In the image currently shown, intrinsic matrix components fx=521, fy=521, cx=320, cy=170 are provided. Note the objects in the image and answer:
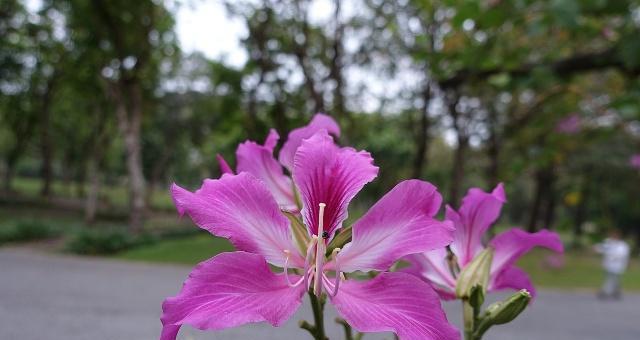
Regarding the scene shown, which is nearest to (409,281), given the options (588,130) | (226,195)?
(226,195)

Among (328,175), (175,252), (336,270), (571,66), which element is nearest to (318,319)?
(336,270)

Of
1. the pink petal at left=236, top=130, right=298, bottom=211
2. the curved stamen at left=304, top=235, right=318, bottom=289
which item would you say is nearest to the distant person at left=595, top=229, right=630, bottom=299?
the pink petal at left=236, top=130, right=298, bottom=211

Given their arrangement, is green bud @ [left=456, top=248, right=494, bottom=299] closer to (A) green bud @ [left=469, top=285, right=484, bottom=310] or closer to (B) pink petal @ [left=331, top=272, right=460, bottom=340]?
(A) green bud @ [left=469, top=285, right=484, bottom=310]

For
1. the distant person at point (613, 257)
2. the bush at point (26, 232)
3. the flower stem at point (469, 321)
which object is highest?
the flower stem at point (469, 321)

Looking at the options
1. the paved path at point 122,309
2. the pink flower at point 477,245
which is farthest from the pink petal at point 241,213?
the paved path at point 122,309

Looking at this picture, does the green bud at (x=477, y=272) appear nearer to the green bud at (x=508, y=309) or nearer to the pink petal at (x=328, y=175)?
the green bud at (x=508, y=309)

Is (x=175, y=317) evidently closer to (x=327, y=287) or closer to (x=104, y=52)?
(x=327, y=287)
